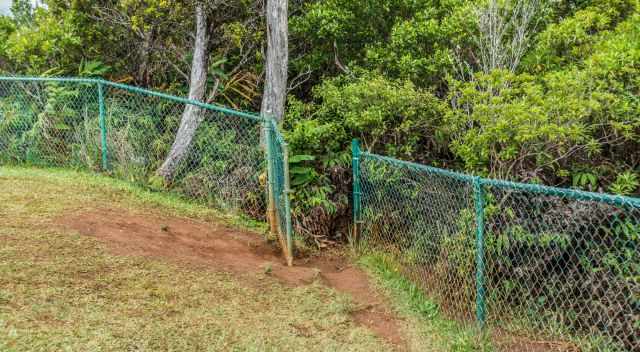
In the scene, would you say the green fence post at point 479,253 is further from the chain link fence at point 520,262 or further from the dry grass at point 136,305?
the dry grass at point 136,305

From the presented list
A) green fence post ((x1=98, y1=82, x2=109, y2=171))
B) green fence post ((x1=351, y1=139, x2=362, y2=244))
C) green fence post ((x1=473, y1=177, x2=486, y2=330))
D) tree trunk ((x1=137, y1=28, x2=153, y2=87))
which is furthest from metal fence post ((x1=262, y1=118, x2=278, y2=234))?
tree trunk ((x1=137, y1=28, x2=153, y2=87))

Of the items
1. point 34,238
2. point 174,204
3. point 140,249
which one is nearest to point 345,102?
point 174,204

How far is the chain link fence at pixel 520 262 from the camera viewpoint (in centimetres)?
454

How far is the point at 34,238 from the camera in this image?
16.7ft

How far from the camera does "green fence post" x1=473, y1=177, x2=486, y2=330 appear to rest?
4.30 meters

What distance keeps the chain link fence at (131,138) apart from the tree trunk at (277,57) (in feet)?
1.33

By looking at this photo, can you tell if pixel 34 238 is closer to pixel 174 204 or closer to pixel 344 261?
pixel 174 204

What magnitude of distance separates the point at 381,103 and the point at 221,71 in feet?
11.8

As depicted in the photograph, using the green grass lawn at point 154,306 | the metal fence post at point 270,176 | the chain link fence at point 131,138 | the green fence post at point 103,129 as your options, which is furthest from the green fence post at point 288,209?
the green fence post at point 103,129

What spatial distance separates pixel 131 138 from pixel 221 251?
3149mm

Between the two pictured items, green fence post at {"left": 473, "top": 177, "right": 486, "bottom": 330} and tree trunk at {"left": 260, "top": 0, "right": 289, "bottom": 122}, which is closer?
green fence post at {"left": 473, "top": 177, "right": 486, "bottom": 330}

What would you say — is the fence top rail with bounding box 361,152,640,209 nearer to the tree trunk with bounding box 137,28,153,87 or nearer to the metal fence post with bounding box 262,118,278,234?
the metal fence post with bounding box 262,118,278,234

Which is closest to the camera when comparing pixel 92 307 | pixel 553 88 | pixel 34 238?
pixel 92 307

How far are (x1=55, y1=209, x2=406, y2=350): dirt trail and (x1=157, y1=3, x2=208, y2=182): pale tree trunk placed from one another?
1681 millimetres
